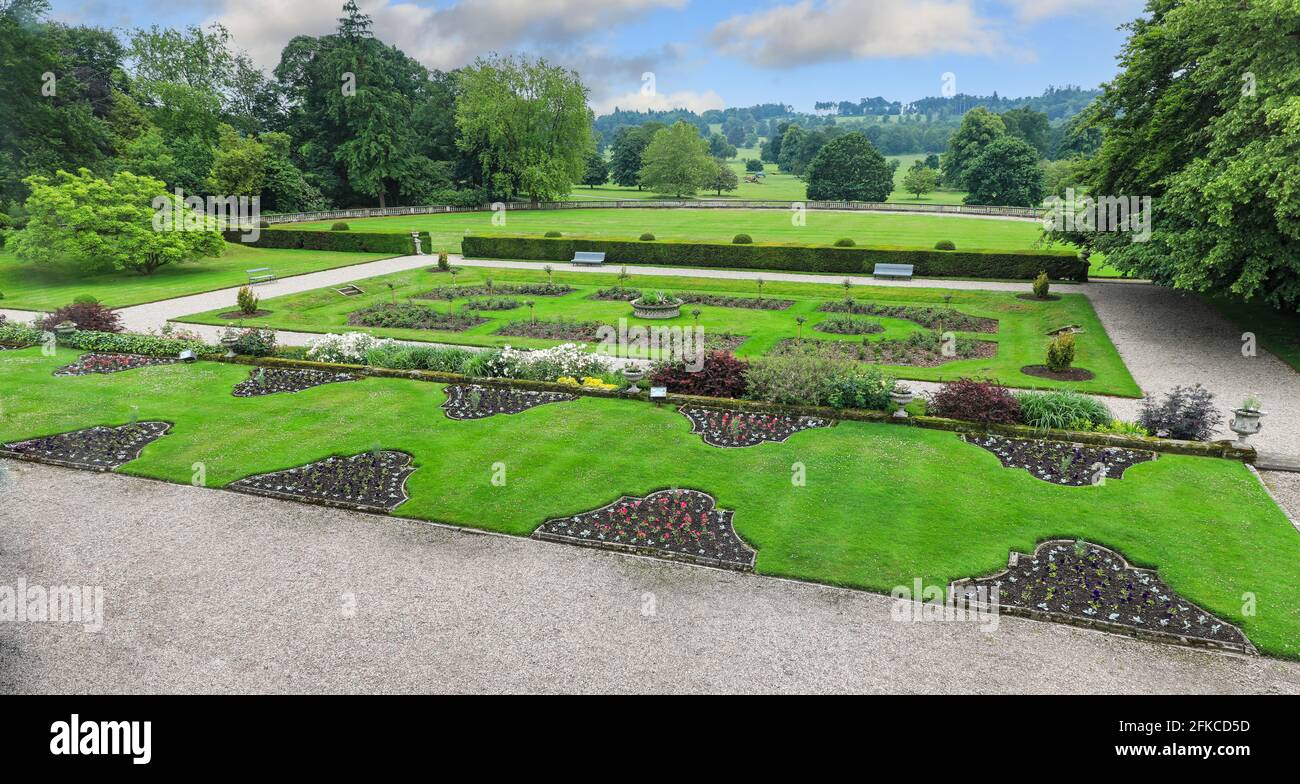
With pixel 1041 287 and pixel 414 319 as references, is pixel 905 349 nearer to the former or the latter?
pixel 1041 287

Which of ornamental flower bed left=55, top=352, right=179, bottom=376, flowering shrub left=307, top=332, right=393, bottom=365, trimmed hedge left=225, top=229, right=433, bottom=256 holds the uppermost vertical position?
trimmed hedge left=225, top=229, right=433, bottom=256

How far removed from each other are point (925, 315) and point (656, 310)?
1001 centimetres

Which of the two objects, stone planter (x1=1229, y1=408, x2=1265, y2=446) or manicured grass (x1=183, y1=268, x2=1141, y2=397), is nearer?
stone planter (x1=1229, y1=408, x2=1265, y2=446)

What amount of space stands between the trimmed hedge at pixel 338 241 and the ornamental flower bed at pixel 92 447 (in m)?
30.4

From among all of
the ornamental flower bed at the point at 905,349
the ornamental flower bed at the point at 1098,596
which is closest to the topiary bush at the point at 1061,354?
the ornamental flower bed at the point at 905,349

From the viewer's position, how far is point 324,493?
488 inches

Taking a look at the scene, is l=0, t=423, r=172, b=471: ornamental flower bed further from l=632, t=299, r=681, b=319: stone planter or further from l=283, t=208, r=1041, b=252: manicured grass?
l=283, t=208, r=1041, b=252: manicured grass

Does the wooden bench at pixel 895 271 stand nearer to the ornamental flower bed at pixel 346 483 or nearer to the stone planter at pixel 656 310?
the stone planter at pixel 656 310

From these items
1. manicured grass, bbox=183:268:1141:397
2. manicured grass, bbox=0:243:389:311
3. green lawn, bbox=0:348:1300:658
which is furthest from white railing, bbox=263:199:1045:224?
green lawn, bbox=0:348:1300:658

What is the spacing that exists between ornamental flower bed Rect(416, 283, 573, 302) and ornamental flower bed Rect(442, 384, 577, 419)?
1453 cm

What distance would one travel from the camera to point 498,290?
107 ft

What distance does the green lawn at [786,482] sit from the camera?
1004cm

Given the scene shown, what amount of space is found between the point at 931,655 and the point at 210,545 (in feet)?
33.4

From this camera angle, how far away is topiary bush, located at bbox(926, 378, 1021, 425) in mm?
14602
